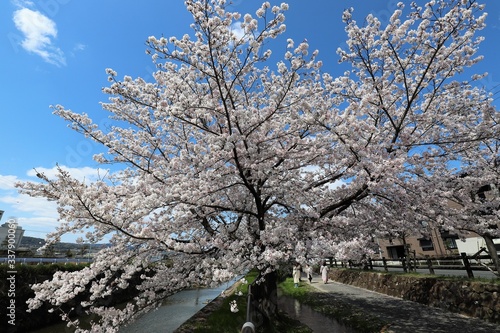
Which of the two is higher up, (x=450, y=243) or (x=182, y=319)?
(x=450, y=243)

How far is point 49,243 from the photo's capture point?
654 cm

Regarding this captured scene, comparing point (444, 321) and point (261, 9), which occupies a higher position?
point (261, 9)

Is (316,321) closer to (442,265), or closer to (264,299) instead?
(264,299)

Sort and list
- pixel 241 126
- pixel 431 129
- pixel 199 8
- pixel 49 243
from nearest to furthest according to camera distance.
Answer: pixel 199 8 < pixel 241 126 < pixel 49 243 < pixel 431 129

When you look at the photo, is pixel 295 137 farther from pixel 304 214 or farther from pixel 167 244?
pixel 167 244

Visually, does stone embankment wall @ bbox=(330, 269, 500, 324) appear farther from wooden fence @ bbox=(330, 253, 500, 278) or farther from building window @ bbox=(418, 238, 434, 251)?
building window @ bbox=(418, 238, 434, 251)

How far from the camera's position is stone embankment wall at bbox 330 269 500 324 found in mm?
7562

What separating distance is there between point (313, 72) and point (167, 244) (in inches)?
198

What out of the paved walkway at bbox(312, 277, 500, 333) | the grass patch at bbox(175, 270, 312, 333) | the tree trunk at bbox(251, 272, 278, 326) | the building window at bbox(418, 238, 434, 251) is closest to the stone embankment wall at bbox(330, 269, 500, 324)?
the paved walkway at bbox(312, 277, 500, 333)

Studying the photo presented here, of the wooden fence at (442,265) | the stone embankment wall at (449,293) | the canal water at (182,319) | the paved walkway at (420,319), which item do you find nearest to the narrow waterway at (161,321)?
the canal water at (182,319)

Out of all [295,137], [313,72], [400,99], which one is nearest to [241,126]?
[295,137]

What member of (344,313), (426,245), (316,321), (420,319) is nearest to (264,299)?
(316,321)

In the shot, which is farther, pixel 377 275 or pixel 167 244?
pixel 377 275

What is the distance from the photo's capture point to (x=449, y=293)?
30.1 feet
